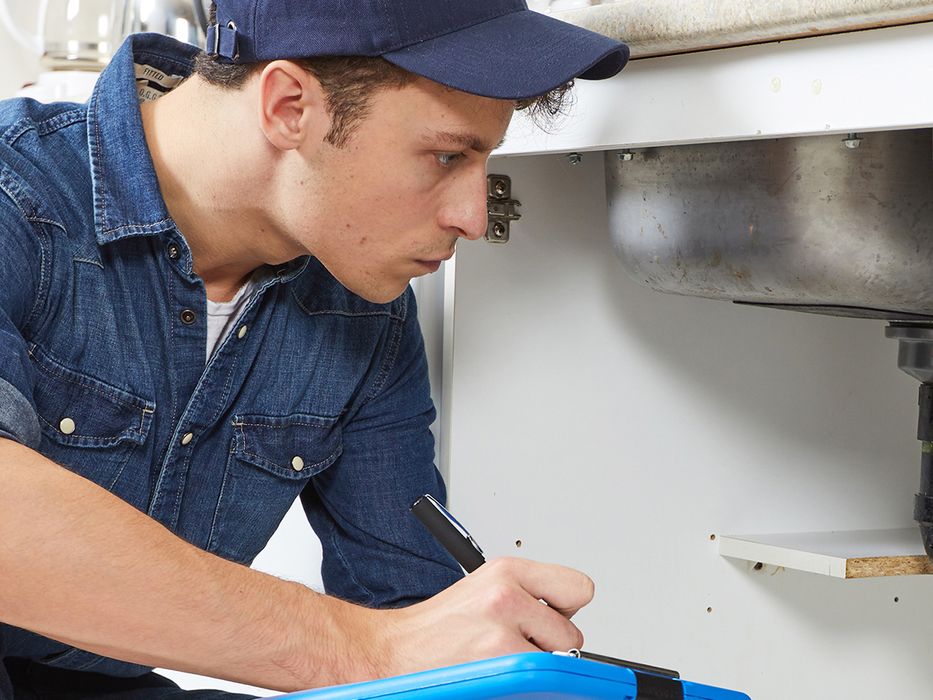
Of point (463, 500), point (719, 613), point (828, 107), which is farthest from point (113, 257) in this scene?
point (719, 613)

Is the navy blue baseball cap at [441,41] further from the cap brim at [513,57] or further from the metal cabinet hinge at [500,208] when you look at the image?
the metal cabinet hinge at [500,208]

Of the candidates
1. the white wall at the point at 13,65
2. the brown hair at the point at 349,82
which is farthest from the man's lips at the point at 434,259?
the white wall at the point at 13,65

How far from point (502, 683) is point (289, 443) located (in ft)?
1.68

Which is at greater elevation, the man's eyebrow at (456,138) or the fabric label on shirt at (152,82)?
the fabric label on shirt at (152,82)

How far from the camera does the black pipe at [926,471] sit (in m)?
0.95

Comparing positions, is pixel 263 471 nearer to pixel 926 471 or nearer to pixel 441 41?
pixel 441 41

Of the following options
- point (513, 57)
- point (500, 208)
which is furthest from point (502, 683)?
point (500, 208)

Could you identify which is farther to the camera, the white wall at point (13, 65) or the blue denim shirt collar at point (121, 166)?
the white wall at point (13, 65)

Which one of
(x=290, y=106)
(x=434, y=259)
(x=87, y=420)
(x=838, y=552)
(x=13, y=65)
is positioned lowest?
(x=838, y=552)

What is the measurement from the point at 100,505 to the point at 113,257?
0.81ft

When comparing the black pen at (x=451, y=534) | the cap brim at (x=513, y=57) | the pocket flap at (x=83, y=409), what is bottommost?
the black pen at (x=451, y=534)

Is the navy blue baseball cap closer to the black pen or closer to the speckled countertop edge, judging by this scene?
the speckled countertop edge

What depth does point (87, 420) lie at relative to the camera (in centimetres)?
83

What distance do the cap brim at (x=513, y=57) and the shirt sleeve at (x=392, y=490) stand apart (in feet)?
0.91
